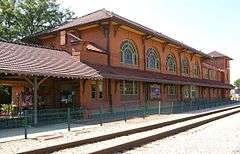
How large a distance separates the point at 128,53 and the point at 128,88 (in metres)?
2.90

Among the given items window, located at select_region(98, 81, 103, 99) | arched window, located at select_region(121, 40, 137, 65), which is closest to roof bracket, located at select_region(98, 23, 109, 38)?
arched window, located at select_region(121, 40, 137, 65)

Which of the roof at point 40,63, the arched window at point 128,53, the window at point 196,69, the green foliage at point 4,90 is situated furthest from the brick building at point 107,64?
the window at point 196,69

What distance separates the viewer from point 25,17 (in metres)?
42.3

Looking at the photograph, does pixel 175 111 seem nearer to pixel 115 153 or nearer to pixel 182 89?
pixel 182 89

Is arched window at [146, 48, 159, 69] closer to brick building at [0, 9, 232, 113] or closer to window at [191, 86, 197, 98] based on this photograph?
brick building at [0, 9, 232, 113]

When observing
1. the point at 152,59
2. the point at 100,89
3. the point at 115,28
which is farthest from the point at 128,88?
the point at 152,59

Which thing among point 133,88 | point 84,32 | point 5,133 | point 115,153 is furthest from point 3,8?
point 115,153

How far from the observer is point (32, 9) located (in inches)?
1677

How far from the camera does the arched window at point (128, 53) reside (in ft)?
95.1

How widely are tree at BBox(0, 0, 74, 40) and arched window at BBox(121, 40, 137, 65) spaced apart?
1500 centimetres

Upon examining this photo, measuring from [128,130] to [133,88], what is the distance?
47.7 ft

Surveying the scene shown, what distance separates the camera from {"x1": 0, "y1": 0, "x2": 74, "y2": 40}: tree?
4088cm

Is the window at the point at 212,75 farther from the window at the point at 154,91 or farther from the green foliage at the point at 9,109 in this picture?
the green foliage at the point at 9,109

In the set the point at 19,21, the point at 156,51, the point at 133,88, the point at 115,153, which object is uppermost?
the point at 19,21
